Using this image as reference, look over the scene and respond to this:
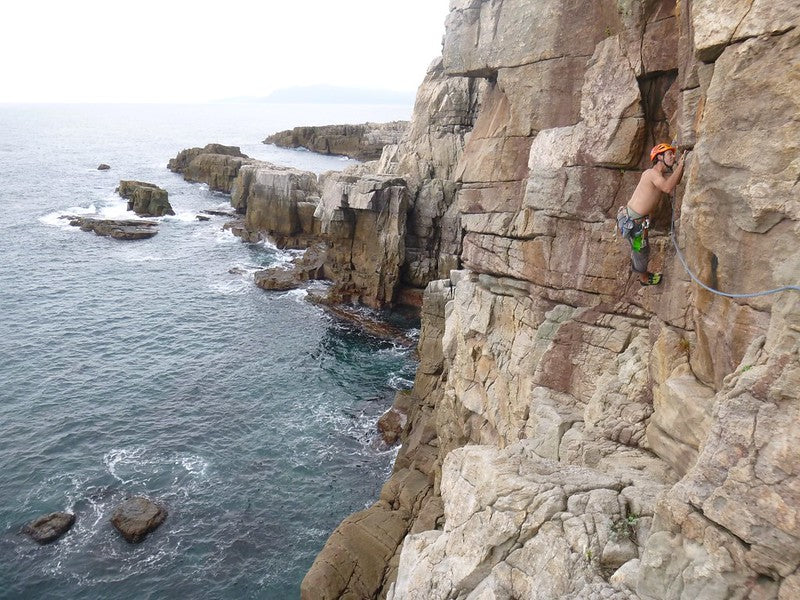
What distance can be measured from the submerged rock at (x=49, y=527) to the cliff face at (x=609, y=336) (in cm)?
1267

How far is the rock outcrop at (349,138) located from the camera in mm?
124250

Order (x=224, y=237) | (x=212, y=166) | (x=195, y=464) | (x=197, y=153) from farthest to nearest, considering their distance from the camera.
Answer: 1. (x=197, y=153)
2. (x=212, y=166)
3. (x=224, y=237)
4. (x=195, y=464)

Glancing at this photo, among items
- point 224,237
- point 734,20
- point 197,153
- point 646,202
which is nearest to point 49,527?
point 646,202

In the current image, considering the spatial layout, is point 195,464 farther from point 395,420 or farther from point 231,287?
point 231,287

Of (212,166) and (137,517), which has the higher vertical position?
(212,166)

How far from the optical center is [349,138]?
13825 centimetres

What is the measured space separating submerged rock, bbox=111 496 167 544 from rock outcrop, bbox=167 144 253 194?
7485cm

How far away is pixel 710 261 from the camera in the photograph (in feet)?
35.2

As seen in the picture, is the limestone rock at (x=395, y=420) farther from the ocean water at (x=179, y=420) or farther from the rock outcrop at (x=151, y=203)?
the rock outcrop at (x=151, y=203)

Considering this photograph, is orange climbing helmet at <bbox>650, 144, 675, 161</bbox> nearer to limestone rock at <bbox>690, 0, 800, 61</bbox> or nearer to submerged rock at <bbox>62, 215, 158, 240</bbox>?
limestone rock at <bbox>690, 0, 800, 61</bbox>

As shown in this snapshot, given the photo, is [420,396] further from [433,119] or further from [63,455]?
[433,119]

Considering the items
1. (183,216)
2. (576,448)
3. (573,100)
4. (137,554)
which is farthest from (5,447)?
(183,216)

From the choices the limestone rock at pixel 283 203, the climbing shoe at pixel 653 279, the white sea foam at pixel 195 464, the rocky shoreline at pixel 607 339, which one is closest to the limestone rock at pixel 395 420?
the rocky shoreline at pixel 607 339

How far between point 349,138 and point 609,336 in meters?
130
